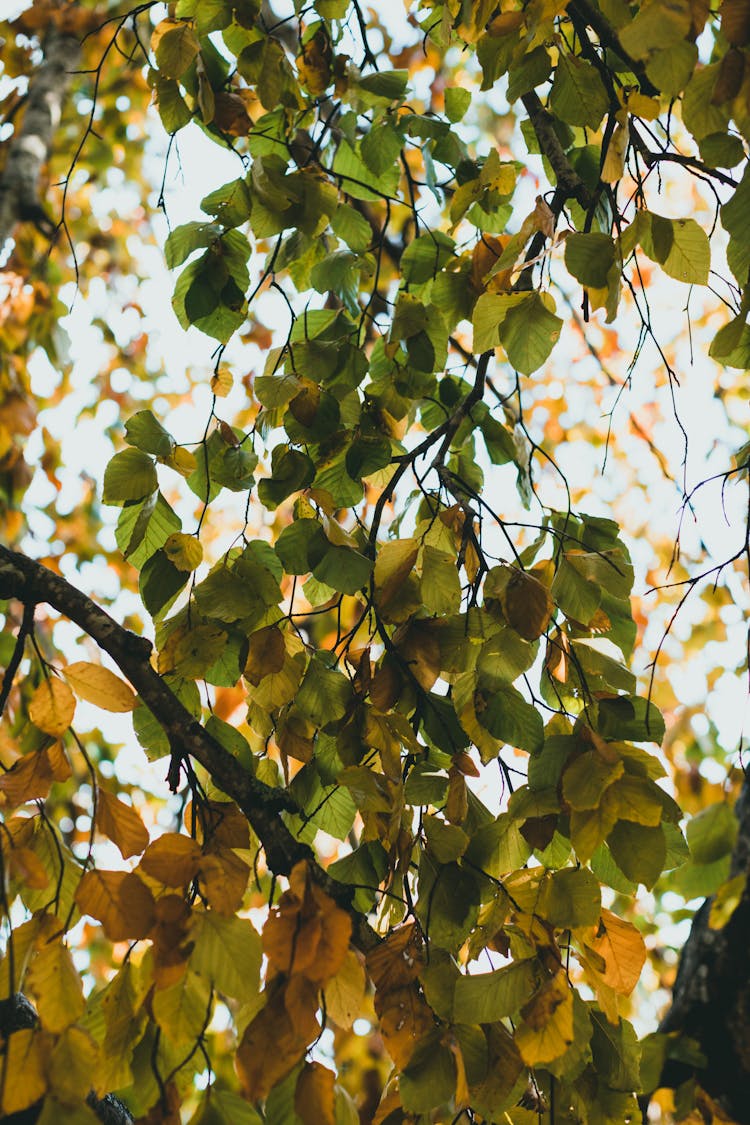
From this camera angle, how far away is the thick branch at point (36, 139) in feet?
8.36

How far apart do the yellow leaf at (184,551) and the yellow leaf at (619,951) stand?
503 mm

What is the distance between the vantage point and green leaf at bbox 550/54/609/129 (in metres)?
0.94

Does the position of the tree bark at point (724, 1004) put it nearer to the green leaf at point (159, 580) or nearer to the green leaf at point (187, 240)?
the green leaf at point (159, 580)

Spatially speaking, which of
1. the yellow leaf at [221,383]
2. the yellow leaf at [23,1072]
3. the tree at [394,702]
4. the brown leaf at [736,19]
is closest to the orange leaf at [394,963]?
the tree at [394,702]

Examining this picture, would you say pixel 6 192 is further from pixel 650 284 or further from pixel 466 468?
pixel 650 284

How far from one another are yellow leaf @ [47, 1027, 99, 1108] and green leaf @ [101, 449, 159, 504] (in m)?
0.49

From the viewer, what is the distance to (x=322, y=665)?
3.03ft

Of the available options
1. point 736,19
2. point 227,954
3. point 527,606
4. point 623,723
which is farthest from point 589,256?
point 227,954

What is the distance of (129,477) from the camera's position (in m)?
0.91

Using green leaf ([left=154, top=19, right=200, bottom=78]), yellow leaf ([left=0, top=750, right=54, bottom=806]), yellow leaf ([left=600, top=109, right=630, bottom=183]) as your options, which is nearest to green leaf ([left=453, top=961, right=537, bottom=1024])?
yellow leaf ([left=0, top=750, right=54, bottom=806])

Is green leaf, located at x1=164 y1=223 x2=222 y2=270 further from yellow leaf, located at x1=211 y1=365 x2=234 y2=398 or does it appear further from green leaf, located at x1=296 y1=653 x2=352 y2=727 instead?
green leaf, located at x1=296 y1=653 x2=352 y2=727

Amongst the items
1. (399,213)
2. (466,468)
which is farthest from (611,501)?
(466,468)

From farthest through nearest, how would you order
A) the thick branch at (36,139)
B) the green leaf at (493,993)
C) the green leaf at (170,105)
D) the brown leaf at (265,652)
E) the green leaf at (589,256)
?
the thick branch at (36,139) → the green leaf at (170,105) → the brown leaf at (265,652) → the green leaf at (589,256) → the green leaf at (493,993)

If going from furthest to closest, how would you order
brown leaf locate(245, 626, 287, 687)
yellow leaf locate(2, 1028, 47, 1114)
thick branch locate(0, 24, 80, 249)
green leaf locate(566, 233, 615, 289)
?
thick branch locate(0, 24, 80, 249) < brown leaf locate(245, 626, 287, 687) < green leaf locate(566, 233, 615, 289) < yellow leaf locate(2, 1028, 47, 1114)
